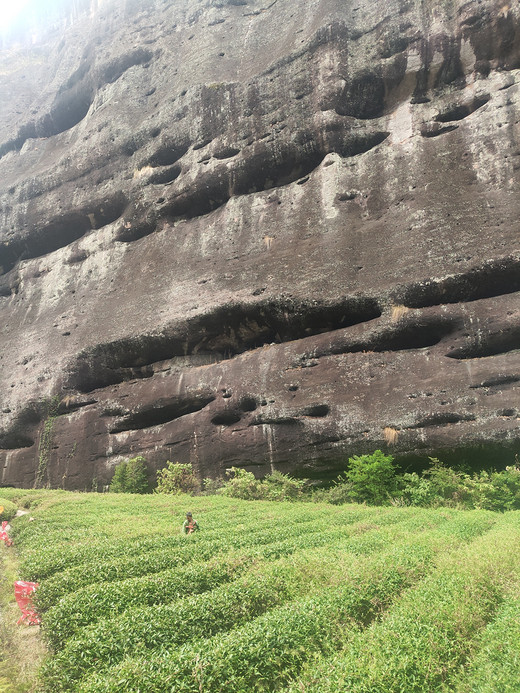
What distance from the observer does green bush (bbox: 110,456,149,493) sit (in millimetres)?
18266

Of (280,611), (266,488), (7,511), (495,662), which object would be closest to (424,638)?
(495,662)

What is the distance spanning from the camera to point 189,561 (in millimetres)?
7219

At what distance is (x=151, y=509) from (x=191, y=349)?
9.42 m

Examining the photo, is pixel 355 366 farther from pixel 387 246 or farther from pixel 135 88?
pixel 135 88

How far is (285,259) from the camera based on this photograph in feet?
66.0

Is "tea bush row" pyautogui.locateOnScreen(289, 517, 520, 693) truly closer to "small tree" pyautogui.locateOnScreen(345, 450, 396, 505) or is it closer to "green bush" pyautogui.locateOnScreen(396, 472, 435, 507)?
"green bush" pyautogui.locateOnScreen(396, 472, 435, 507)

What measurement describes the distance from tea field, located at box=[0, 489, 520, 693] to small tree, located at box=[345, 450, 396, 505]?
16.4 feet

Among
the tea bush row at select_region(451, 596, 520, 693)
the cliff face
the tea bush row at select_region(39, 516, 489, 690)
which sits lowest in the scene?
the tea bush row at select_region(451, 596, 520, 693)

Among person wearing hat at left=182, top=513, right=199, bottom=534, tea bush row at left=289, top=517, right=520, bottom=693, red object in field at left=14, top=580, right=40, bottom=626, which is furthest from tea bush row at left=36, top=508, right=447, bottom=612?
tea bush row at left=289, top=517, right=520, bottom=693

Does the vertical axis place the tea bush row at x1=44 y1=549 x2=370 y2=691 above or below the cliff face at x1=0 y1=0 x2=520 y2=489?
below

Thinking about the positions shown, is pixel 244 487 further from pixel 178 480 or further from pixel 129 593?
pixel 129 593

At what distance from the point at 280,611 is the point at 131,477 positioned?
15.0 meters

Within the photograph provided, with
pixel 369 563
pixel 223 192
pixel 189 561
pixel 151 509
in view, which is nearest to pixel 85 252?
pixel 223 192

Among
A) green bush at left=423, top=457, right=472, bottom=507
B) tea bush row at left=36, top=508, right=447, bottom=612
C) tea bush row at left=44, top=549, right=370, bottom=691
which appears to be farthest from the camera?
green bush at left=423, top=457, right=472, bottom=507
